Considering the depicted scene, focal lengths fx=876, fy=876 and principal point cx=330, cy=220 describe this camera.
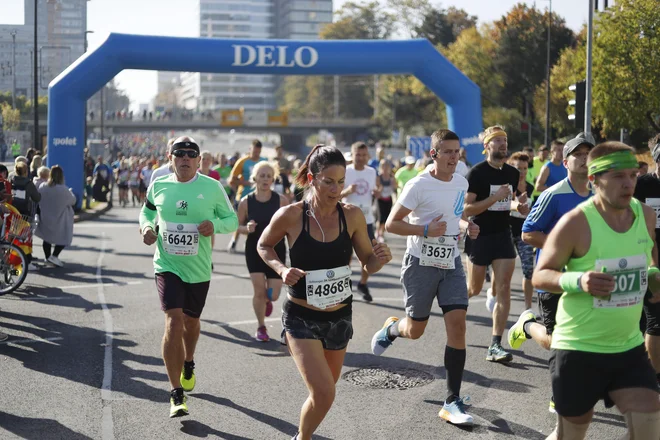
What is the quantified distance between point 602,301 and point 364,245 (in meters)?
1.51

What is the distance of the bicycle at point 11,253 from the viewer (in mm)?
10836

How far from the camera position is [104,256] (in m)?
15.7

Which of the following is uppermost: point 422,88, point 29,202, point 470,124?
point 422,88

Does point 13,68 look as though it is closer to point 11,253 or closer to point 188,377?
point 11,253

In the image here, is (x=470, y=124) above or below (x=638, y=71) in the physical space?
below

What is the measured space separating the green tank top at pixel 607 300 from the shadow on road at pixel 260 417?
2151mm

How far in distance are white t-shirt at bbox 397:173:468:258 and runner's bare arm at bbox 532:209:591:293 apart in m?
2.34

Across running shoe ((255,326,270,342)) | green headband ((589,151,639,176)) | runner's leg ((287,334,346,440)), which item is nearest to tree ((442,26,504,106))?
running shoe ((255,326,270,342))

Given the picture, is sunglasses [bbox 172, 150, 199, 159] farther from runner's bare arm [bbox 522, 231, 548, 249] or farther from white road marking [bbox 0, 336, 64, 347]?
white road marking [bbox 0, 336, 64, 347]

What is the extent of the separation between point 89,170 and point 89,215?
727cm

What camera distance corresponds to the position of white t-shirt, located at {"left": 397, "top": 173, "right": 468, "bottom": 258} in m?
6.26

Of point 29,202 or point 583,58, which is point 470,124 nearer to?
point 583,58

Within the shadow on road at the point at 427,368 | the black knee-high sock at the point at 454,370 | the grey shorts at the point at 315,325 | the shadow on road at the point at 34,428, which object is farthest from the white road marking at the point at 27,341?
the grey shorts at the point at 315,325

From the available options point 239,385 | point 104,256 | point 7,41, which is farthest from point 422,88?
point 239,385
